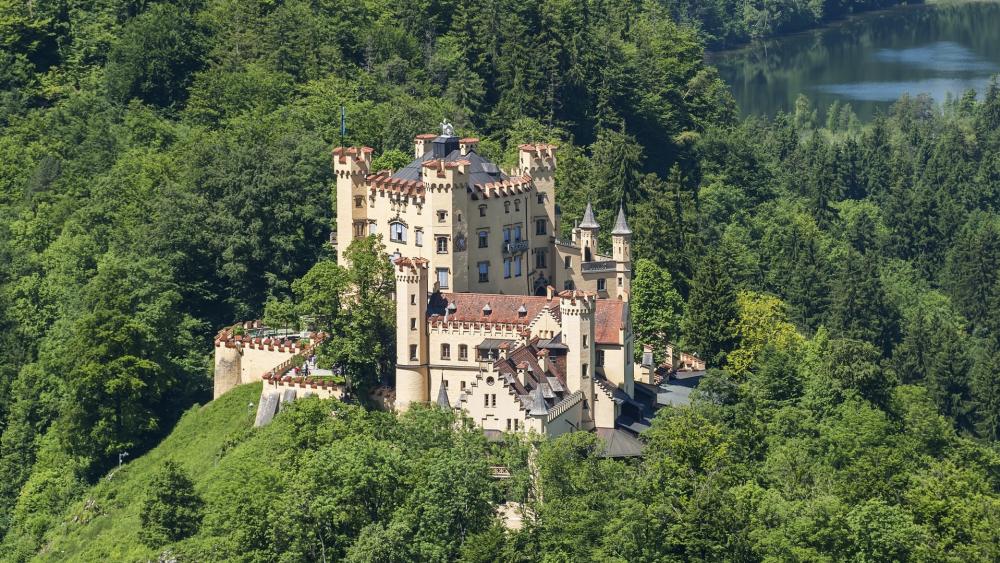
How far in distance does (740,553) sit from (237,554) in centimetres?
2081

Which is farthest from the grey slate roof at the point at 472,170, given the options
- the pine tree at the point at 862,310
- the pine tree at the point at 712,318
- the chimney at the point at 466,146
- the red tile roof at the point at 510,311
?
the pine tree at the point at 862,310

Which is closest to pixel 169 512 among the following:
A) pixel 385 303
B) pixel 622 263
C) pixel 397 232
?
pixel 385 303

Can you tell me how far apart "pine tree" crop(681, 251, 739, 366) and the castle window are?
56.0 ft

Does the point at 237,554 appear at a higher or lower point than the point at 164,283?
lower

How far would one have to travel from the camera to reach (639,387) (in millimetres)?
106562

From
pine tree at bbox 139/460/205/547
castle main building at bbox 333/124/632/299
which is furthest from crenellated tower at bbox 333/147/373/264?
pine tree at bbox 139/460/205/547

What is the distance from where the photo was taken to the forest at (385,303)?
303ft

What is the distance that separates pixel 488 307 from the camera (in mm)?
103062

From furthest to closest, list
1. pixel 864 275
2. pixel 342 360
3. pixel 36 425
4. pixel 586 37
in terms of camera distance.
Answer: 1. pixel 586 37
2. pixel 864 275
3. pixel 36 425
4. pixel 342 360

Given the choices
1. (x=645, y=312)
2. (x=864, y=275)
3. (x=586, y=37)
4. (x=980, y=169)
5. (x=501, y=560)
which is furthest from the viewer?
(x=980, y=169)

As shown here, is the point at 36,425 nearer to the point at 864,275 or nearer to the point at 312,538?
the point at 312,538

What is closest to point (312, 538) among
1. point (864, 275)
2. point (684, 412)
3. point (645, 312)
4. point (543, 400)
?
point (543, 400)

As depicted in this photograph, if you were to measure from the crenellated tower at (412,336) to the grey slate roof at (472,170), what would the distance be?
25.3ft

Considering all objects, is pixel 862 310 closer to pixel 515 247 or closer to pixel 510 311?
pixel 515 247
